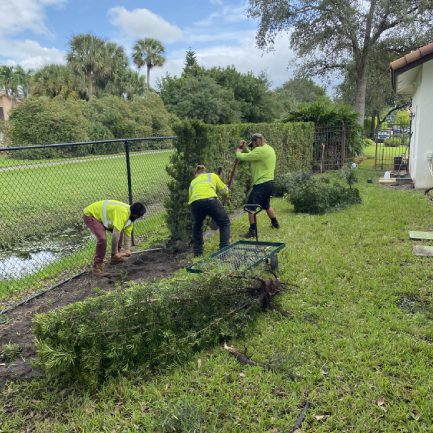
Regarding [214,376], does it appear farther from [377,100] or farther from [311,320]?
[377,100]

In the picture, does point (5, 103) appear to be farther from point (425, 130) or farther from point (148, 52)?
point (425, 130)

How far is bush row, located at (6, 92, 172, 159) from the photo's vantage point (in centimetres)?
2453

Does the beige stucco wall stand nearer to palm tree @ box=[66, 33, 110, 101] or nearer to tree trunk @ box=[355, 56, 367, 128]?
palm tree @ box=[66, 33, 110, 101]

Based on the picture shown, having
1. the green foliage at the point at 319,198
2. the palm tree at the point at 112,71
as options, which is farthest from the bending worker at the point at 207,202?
the palm tree at the point at 112,71

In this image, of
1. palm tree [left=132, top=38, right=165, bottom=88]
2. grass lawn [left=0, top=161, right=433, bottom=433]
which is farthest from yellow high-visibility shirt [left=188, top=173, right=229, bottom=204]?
palm tree [left=132, top=38, right=165, bottom=88]

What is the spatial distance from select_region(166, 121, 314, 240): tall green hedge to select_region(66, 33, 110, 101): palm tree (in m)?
34.0

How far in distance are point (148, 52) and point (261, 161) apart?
51122mm

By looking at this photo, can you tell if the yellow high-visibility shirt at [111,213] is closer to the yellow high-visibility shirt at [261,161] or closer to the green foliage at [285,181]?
the yellow high-visibility shirt at [261,161]

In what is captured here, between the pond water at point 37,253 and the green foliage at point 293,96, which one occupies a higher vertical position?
the green foliage at point 293,96

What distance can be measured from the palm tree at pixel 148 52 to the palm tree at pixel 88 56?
9.65 metres

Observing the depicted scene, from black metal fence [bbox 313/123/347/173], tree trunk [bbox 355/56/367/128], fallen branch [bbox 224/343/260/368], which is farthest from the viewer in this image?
tree trunk [bbox 355/56/367/128]

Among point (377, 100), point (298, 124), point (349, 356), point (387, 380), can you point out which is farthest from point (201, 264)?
point (377, 100)

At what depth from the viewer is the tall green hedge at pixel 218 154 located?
6918 mm

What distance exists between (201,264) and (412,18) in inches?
883
